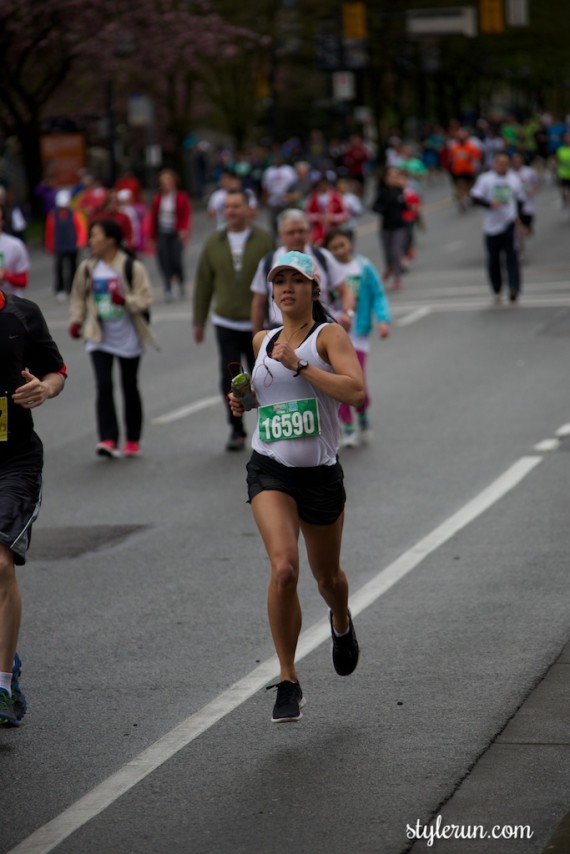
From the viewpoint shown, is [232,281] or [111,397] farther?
[232,281]

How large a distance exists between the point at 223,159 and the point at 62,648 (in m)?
53.7

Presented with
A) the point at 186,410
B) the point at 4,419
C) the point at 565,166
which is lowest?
the point at 186,410

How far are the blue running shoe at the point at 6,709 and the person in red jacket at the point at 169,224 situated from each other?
19329 mm

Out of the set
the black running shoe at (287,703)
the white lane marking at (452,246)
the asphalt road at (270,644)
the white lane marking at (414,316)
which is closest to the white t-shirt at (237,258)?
the asphalt road at (270,644)

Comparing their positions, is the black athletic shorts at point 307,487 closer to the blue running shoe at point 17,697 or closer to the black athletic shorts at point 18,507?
the black athletic shorts at point 18,507

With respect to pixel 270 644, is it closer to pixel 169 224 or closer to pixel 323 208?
pixel 169 224

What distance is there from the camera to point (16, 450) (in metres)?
6.72

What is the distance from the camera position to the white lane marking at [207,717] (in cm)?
541

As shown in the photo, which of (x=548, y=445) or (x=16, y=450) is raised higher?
(x=16, y=450)

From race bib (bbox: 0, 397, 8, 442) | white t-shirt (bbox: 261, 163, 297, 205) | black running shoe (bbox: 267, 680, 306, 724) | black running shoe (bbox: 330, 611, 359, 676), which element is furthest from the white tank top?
white t-shirt (bbox: 261, 163, 297, 205)

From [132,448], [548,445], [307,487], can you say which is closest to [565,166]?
[548,445]

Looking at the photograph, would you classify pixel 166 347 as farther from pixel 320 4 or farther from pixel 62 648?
pixel 320 4

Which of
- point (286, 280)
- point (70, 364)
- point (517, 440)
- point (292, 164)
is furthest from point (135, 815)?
point (292, 164)

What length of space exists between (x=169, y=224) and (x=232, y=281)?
12.6 metres
